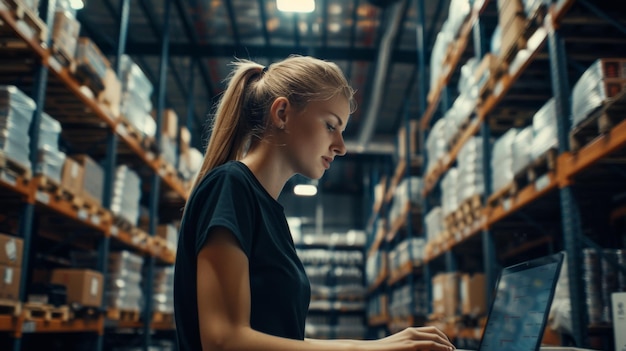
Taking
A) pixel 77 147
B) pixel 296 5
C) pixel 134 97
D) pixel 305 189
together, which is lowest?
pixel 77 147

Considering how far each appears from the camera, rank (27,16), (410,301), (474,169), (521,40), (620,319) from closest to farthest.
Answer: (620,319)
(27,16)
(521,40)
(474,169)
(410,301)

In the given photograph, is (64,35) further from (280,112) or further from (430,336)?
(430,336)

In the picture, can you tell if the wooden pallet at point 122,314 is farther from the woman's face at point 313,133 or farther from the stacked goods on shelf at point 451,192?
the woman's face at point 313,133

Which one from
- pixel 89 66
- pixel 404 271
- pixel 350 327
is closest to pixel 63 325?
pixel 89 66

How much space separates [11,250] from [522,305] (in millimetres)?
4005

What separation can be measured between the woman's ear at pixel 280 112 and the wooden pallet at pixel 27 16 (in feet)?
11.6

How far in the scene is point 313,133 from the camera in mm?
1700

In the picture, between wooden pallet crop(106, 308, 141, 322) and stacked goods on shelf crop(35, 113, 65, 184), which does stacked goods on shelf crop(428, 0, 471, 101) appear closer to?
stacked goods on shelf crop(35, 113, 65, 184)

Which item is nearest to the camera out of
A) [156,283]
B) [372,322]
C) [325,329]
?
[156,283]

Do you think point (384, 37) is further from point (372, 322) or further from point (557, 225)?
point (372, 322)

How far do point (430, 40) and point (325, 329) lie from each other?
9042mm

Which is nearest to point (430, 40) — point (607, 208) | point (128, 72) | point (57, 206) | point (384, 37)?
point (384, 37)

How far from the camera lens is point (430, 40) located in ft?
42.8

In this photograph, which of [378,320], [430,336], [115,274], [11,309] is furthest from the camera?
[378,320]
